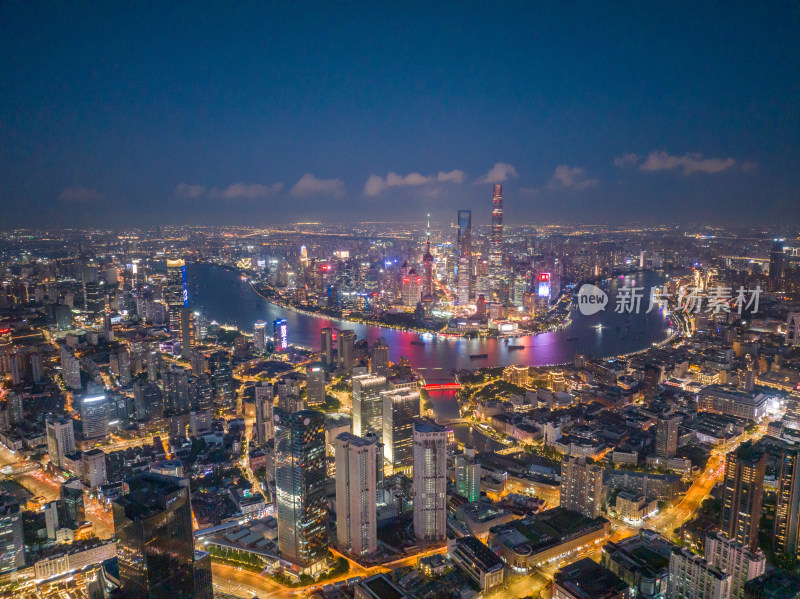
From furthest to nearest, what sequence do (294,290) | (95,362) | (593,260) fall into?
(593,260), (294,290), (95,362)

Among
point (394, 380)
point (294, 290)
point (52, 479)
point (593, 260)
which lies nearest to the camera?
point (52, 479)

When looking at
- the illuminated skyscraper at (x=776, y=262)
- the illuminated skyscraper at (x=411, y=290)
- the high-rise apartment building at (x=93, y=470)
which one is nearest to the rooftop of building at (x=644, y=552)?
the high-rise apartment building at (x=93, y=470)

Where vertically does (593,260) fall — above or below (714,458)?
above

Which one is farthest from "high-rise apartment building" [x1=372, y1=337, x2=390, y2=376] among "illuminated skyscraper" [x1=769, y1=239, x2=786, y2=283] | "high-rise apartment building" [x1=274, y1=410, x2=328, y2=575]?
"illuminated skyscraper" [x1=769, y1=239, x2=786, y2=283]

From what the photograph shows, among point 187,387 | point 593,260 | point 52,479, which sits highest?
point 593,260

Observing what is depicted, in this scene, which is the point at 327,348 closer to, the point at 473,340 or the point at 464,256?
the point at 473,340

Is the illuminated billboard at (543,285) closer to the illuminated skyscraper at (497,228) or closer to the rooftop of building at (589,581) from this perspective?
the illuminated skyscraper at (497,228)

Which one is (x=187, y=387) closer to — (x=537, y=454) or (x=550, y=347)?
(x=537, y=454)

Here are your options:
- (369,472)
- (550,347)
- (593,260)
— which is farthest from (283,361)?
(593,260)
